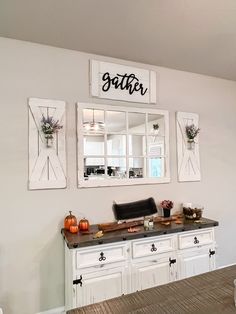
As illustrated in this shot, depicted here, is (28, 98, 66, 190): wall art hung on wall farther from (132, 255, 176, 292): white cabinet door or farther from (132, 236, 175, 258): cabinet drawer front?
(132, 255, 176, 292): white cabinet door

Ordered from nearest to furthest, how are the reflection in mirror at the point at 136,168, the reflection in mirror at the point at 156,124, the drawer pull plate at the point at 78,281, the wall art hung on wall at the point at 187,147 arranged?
the drawer pull plate at the point at 78,281 → the reflection in mirror at the point at 136,168 → the reflection in mirror at the point at 156,124 → the wall art hung on wall at the point at 187,147

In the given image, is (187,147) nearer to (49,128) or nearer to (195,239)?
(195,239)

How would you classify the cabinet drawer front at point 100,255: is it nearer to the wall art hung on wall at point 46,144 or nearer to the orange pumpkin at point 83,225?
the orange pumpkin at point 83,225

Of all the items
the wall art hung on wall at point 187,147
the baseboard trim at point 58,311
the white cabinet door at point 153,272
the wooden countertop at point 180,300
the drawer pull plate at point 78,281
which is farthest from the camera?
the wall art hung on wall at point 187,147

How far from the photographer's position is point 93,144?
247 centimetres

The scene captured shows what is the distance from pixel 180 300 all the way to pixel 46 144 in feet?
5.60

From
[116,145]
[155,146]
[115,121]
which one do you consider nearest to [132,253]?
[116,145]

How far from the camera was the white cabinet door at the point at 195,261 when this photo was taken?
2295 millimetres

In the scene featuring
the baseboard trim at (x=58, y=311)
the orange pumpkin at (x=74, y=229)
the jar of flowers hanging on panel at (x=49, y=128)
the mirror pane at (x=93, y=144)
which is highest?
the jar of flowers hanging on panel at (x=49, y=128)

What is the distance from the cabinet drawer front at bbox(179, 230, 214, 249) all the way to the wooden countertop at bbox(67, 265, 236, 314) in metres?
1.01

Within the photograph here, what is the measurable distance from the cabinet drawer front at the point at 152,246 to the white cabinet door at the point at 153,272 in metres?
0.08

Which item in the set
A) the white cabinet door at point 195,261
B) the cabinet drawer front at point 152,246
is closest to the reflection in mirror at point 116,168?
the cabinet drawer front at point 152,246

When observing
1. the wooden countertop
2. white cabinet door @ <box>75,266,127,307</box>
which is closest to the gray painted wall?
white cabinet door @ <box>75,266,127,307</box>

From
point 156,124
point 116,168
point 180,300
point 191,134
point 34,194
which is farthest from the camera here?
point 191,134
